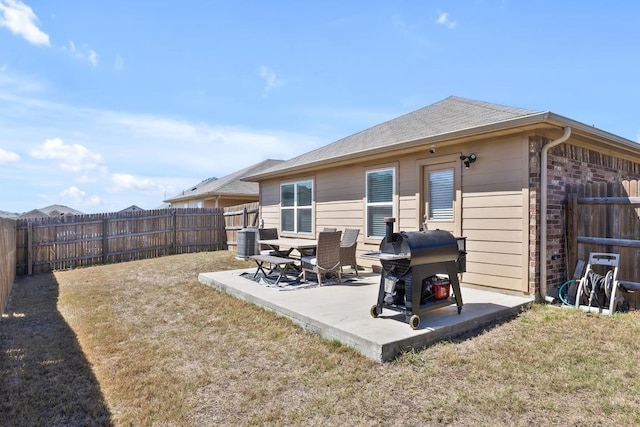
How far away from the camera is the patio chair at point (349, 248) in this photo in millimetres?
6684

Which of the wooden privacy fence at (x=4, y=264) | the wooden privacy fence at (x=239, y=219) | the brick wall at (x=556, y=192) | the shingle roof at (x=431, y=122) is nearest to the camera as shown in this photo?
the brick wall at (x=556, y=192)

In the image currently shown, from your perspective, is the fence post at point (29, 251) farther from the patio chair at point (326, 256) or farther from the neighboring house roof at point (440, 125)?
the patio chair at point (326, 256)

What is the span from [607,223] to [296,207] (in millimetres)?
6792

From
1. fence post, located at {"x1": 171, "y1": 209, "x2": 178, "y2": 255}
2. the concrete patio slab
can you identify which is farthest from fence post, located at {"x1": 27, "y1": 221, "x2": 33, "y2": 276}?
the concrete patio slab

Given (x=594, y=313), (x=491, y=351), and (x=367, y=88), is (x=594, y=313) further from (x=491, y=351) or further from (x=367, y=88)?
(x=367, y=88)

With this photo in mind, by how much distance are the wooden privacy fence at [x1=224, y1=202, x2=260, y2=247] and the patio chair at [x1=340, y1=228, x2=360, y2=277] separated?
216 inches

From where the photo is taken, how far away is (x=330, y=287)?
237 inches

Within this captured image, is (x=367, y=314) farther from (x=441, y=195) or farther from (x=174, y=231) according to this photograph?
(x=174, y=231)

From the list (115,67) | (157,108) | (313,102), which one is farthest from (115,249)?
(313,102)

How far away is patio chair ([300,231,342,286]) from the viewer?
236 inches

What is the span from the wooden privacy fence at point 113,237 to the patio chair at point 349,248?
7.86 metres

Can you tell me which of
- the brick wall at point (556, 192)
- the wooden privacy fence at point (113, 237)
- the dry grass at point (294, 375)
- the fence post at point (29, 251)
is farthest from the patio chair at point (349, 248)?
the fence post at point (29, 251)

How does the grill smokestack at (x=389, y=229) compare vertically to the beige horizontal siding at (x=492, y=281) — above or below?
above

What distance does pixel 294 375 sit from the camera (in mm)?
3211
